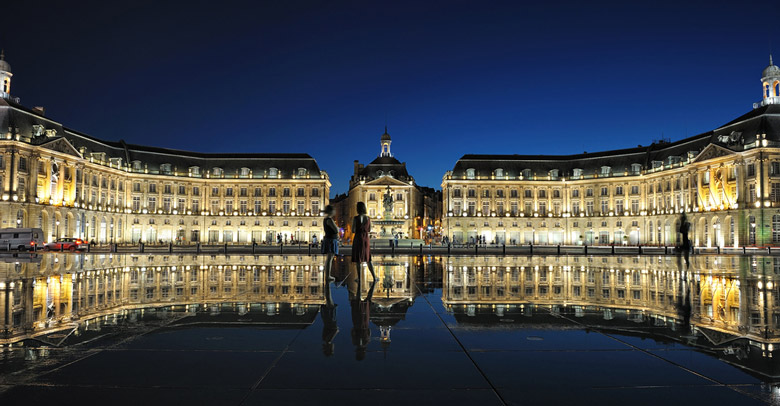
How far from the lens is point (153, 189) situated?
84.2 m

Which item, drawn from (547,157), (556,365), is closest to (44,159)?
A: (556,365)

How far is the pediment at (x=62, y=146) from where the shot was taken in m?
61.1

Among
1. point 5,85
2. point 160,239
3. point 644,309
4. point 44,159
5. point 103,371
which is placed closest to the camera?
point 103,371

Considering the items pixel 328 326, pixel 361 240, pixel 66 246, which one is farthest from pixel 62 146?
pixel 328 326

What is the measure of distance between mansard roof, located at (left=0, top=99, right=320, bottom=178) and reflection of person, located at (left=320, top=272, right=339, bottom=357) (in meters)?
65.8

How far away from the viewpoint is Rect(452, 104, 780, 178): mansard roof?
5991 centimetres

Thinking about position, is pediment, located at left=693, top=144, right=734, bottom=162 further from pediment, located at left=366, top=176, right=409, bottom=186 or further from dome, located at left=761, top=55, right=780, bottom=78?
pediment, located at left=366, top=176, right=409, bottom=186

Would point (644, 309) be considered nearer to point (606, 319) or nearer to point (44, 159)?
point (606, 319)

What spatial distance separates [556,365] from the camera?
199 inches

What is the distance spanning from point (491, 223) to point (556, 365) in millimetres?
87601

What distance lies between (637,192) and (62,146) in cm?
8375

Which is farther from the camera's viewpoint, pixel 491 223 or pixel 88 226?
pixel 491 223

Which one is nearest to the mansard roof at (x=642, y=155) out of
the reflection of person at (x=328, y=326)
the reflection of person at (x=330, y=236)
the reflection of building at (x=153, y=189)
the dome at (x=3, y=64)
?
the reflection of building at (x=153, y=189)

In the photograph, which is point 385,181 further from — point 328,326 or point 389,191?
point 328,326
